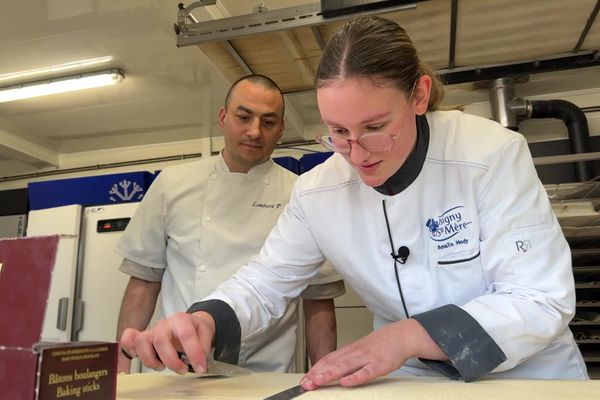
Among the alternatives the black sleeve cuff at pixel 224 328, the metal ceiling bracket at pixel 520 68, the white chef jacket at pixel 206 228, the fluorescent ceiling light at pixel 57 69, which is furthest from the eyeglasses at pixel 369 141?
the fluorescent ceiling light at pixel 57 69

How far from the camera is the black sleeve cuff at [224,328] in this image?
0.88m

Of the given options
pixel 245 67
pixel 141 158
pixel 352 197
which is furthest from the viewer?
pixel 141 158

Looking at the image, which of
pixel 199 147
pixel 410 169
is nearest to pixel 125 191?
pixel 199 147

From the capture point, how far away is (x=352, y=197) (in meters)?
1.02

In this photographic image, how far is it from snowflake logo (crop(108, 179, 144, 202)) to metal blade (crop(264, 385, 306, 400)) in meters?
2.18

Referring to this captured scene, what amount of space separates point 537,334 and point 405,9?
123cm

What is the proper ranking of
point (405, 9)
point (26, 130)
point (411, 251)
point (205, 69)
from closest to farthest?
1. point (411, 251)
2. point (405, 9)
3. point (205, 69)
4. point (26, 130)

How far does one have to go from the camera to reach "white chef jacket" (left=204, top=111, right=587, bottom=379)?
73 centimetres

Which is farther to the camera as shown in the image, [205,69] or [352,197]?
[205,69]

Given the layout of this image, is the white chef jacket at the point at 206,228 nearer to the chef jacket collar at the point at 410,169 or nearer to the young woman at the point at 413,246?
the young woman at the point at 413,246

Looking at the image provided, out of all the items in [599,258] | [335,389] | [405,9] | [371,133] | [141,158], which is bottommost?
[335,389]

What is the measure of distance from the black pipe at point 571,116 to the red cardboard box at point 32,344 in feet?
9.07

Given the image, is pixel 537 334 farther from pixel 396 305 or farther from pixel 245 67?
pixel 245 67

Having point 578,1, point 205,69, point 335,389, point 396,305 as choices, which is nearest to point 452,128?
point 396,305
